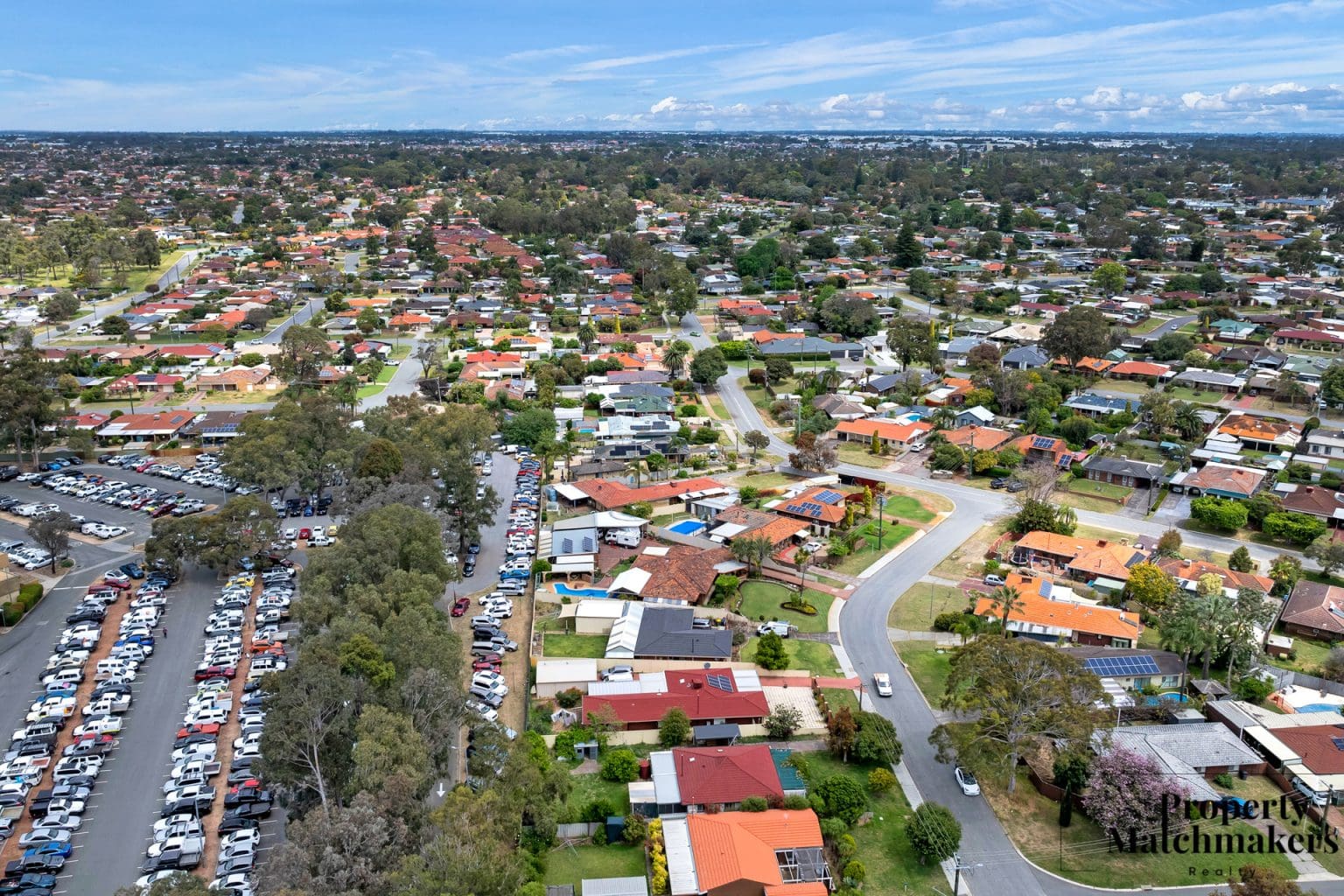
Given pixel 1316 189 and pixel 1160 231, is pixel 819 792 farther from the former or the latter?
pixel 1316 189

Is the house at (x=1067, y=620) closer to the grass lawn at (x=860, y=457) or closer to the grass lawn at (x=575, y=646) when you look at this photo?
the grass lawn at (x=575, y=646)

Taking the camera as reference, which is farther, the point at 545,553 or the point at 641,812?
the point at 545,553

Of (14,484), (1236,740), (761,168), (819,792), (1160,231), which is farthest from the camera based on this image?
(761,168)

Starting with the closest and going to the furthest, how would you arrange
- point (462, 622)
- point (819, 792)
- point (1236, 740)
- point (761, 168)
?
point (819, 792) < point (1236, 740) < point (462, 622) < point (761, 168)

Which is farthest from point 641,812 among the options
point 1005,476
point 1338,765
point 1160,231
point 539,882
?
point 1160,231

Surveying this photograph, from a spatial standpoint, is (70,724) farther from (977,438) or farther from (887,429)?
(977,438)

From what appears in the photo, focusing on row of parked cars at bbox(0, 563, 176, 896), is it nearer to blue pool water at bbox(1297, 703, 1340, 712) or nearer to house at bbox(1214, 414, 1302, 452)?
blue pool water at bbox(1297, 703, 1340, 712)

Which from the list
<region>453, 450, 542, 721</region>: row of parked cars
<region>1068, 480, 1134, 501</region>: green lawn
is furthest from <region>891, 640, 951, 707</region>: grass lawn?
<region>1068, 480, 1134, 501</region>: green lawn

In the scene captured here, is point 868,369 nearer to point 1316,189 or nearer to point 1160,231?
point 1160,231
